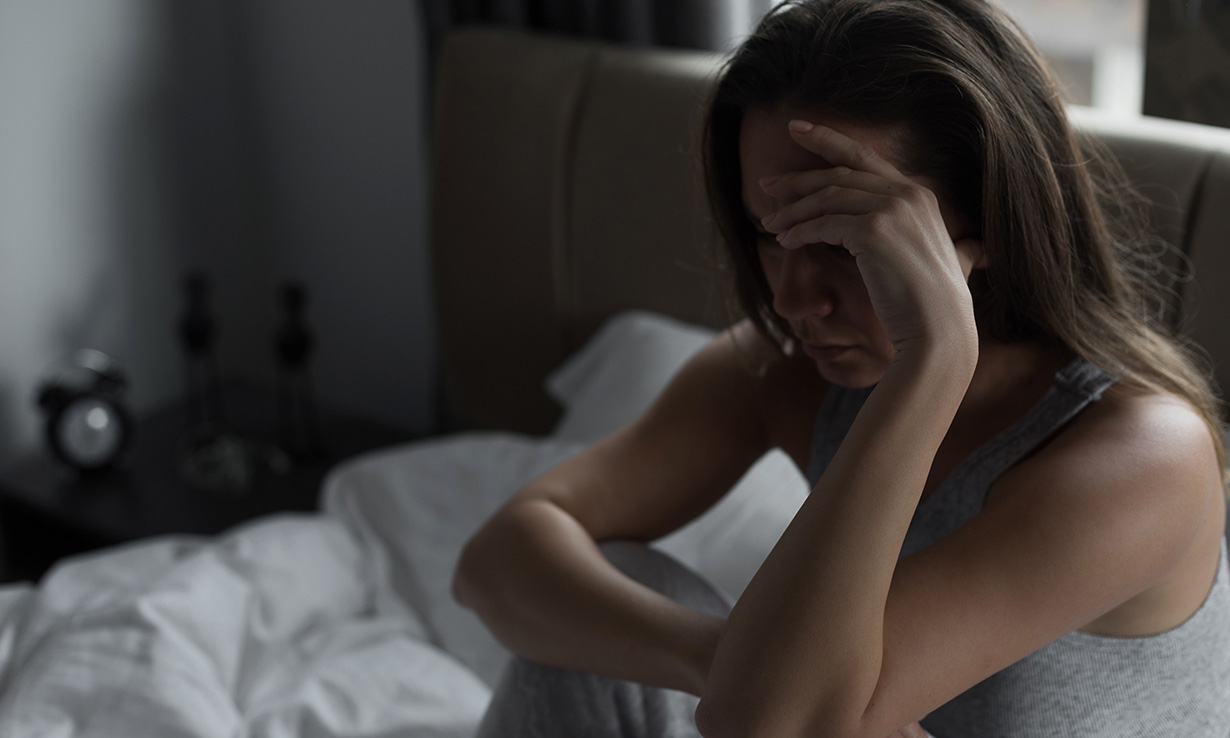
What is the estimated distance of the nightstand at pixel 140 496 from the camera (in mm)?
1989

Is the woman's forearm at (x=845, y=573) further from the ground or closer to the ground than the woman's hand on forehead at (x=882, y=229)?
closer to the ground

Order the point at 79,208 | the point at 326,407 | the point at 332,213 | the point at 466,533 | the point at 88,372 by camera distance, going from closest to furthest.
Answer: the point at 466,533 < the point at 88,372 < the point at 79,208 < the point at 326,407 < the point at 332,213

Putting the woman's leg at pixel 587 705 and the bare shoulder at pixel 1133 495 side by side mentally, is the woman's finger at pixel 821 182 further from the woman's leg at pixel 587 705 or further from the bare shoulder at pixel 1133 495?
the woman's leg at pixel 587 705

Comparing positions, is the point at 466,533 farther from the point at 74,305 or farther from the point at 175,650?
the point at 74,305

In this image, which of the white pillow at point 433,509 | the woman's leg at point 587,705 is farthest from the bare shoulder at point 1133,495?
the white pillow at point 433,509

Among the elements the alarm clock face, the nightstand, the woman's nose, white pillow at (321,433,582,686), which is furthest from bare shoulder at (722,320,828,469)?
the alarm clock face

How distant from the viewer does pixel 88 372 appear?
2135mm

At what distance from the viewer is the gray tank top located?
922mm

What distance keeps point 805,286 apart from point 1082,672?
0.40 m

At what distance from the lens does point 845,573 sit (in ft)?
2.52

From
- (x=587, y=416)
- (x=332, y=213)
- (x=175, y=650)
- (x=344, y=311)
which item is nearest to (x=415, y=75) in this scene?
(x=332, y=213)

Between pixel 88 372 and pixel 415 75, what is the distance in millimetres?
895

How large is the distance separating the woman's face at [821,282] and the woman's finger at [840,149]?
22 millimetres

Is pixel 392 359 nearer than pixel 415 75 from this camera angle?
No
